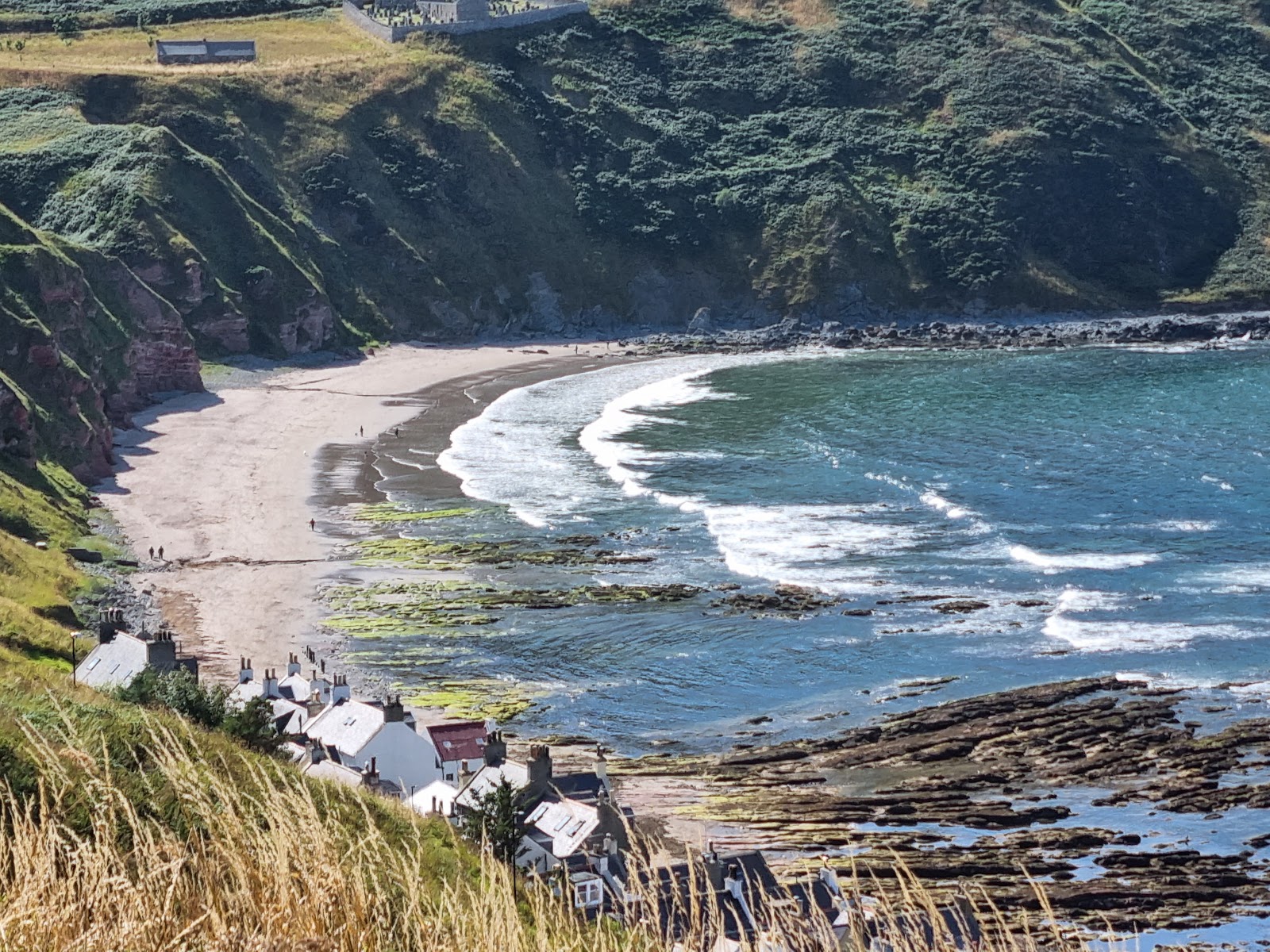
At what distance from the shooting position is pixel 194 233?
10894 centimetres

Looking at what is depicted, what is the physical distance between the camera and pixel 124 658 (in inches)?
1560

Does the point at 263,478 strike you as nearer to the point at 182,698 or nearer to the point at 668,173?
the point at 182,698

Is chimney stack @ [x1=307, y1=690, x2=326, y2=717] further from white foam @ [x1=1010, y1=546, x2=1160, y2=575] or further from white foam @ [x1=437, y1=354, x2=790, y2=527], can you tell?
white foam @ [x1=1010, y1=546, x2=1160, y2=575]

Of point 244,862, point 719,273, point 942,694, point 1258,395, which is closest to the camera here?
point 244,862

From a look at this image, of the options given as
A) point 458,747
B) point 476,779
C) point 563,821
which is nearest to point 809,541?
point 458,747

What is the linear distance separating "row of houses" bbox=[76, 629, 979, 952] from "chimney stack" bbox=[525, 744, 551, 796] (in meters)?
0.03

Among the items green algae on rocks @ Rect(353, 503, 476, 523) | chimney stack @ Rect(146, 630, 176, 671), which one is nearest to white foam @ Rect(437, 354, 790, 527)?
green algae on rocks @ Rect(353, 503, 476, 523)

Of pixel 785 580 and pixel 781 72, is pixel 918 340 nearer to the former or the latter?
pixel 781 72

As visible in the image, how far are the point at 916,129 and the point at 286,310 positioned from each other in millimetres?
69069

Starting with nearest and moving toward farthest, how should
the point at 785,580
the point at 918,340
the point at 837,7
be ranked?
the point at 785,580 < the point at 918,340 < the point at 837,7

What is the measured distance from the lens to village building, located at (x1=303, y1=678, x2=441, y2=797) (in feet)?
115

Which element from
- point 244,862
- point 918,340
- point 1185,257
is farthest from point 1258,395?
point 244,862

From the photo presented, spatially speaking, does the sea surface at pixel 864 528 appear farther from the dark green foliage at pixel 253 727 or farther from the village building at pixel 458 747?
the dark green foliage at pixel 253 727

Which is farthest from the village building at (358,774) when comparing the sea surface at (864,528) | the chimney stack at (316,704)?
the sea surface at (864,528)
